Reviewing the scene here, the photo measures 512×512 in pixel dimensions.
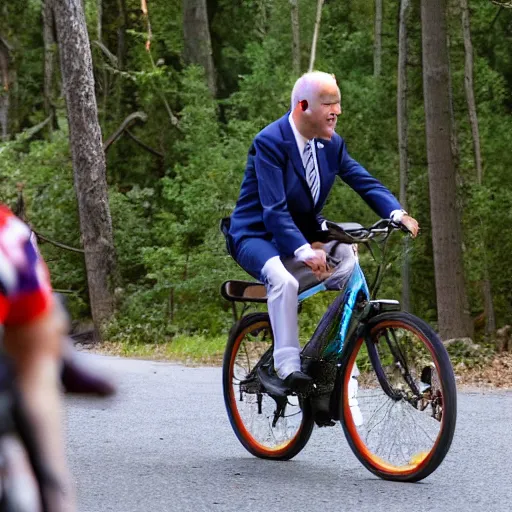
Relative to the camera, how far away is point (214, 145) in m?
26.9

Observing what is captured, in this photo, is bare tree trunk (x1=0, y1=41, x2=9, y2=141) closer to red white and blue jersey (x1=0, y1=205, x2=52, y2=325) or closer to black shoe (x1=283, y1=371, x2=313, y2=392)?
black shoe (x1=283, y1=371, x2=313, y2=392)

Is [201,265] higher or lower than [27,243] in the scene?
lower

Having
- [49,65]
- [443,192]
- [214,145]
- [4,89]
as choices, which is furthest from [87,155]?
[4,89]

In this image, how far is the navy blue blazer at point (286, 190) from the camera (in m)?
6.25

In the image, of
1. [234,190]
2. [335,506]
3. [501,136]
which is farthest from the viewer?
[501,136]

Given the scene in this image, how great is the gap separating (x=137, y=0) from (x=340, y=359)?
2554 cm

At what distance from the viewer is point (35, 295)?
1815 mm

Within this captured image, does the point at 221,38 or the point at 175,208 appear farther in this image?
the point at 221,38

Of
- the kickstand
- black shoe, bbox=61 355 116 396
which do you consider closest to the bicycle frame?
the kickstand

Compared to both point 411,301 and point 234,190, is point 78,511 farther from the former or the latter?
point 234,190

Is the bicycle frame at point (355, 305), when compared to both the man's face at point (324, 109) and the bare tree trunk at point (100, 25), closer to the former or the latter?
the man's face at point (324, 109)

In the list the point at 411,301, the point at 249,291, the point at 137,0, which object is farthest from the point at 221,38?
the point at 249,291

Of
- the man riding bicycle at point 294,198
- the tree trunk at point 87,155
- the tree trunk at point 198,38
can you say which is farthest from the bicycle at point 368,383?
the tree trunk at point 198,38

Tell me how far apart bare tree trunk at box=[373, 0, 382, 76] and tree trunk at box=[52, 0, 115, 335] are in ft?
37.7
